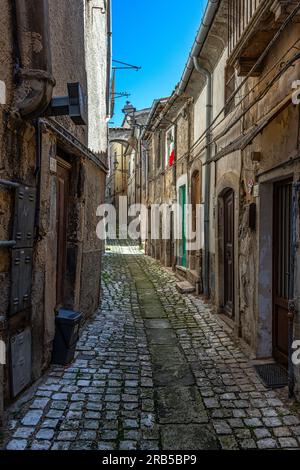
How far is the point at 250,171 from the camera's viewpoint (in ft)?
18.2

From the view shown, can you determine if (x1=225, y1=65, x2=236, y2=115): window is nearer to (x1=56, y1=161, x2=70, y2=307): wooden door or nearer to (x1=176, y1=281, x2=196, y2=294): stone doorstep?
(x1=56, y1=161, x2=70, y2=307): wooden door

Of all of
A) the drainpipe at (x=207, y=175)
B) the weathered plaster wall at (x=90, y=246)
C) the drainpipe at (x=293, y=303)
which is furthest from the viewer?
the drainpipe at (x=207, y=175)

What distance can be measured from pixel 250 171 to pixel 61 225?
2.83 m

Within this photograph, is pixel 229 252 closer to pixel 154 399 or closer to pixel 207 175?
pixel 207 175

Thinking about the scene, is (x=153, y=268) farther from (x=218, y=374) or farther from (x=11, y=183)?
(x=11, y=183)

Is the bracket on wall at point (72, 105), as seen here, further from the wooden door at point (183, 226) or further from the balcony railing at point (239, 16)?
the wooden door at point (183, 226)

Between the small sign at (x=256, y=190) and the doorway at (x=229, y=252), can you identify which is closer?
the small sign at (x=256, y=190)

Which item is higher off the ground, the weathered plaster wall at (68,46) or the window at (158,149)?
the window at (158,149)

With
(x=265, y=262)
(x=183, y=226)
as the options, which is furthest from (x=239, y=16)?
(x=183, y=226)

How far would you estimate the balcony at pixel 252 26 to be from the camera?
374cm

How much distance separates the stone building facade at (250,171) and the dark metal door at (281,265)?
0.04 feet

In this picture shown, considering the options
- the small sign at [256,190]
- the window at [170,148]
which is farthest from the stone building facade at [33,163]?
the window at [170,148]

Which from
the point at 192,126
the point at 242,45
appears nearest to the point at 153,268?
the point at 192,126

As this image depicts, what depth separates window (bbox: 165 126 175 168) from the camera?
43.9 feet
